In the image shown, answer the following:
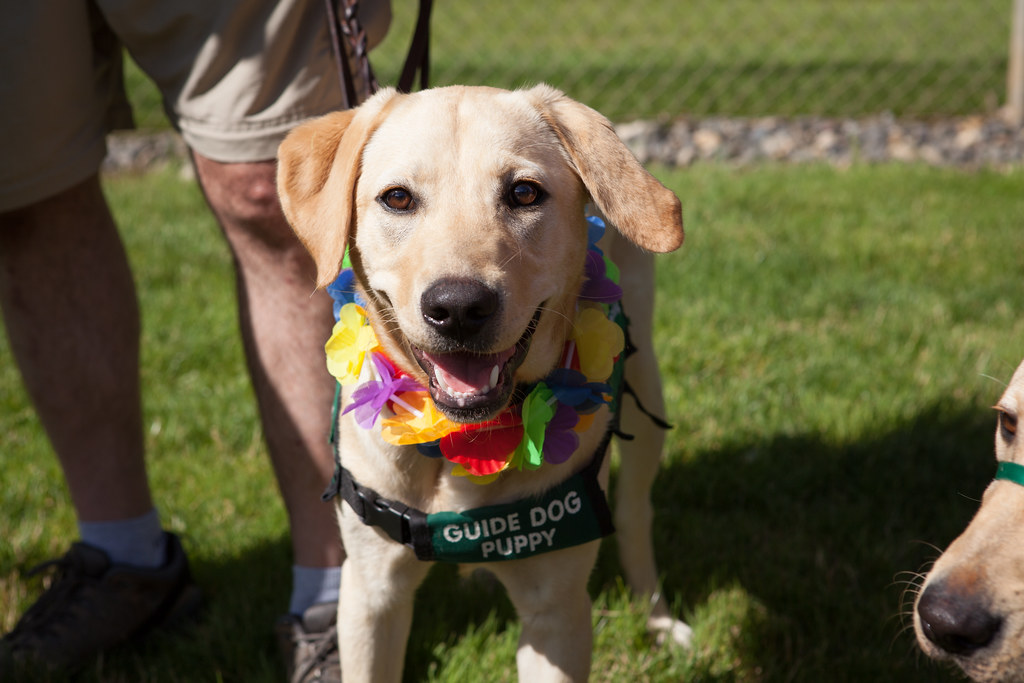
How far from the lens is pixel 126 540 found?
2.99 metres

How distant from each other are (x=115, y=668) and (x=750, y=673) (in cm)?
182

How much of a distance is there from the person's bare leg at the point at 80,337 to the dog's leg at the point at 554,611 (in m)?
1.44

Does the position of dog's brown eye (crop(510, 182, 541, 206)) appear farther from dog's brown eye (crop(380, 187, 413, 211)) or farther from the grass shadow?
the grass shadow

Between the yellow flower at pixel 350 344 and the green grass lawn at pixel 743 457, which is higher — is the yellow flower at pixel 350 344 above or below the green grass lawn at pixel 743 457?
above

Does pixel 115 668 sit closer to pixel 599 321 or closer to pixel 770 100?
pixel 599 321

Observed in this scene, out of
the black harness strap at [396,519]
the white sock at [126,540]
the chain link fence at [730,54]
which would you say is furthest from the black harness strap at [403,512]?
the chain link fence at [730,54]

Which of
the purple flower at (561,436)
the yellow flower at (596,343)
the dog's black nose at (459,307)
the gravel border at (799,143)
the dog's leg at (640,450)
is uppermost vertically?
the dog's black nose at (459,307)

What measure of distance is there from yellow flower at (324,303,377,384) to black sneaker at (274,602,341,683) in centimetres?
86

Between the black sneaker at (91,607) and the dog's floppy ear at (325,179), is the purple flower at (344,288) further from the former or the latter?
the black sneaker at (91,607)

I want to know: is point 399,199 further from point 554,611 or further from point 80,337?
point 80,337

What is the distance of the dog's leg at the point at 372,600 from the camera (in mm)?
2217

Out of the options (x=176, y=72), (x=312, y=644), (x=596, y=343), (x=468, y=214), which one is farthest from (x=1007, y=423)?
(x=176, y=72)

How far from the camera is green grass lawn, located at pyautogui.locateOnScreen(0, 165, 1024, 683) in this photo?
2789 mm

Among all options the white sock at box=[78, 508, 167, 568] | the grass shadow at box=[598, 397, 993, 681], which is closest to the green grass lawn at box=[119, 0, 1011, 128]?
the grass shadow at box=[598, 397, 993, 681]
